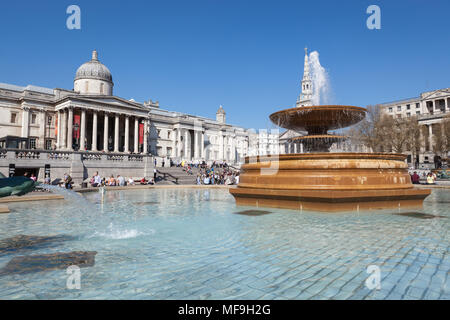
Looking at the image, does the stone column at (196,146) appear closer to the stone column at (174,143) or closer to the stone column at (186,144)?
the stone column at (186,144)

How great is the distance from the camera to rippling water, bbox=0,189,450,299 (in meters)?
2.81

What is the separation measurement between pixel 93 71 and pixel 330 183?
4880 centimetres

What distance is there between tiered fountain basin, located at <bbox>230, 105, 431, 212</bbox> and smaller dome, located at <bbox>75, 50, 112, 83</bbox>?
4566 centimetres

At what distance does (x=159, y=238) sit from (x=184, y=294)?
8.21 ft

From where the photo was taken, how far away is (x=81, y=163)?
25750mm

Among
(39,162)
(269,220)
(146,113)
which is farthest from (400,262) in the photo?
(146,113)

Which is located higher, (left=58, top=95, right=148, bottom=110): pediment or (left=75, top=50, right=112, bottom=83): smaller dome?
(left=75, top=50, right=112, bottom=83): smaller dome

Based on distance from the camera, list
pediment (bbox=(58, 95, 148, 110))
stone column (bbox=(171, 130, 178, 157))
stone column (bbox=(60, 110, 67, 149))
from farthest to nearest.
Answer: stone column (bbox=(171, 130, 178, 157)), stone column (bbox=(60, 110, 67, 149)), pediment (bbox=(58, 95, 148, 110))

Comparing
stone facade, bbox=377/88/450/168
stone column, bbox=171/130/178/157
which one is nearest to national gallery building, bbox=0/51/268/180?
stone column, bbox=171/130/178/157

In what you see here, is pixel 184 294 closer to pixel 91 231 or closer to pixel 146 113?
pixel 91 231

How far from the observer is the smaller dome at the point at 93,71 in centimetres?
4726

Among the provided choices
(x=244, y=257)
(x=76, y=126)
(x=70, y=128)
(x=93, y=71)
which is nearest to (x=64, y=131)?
(x=76, y=126)

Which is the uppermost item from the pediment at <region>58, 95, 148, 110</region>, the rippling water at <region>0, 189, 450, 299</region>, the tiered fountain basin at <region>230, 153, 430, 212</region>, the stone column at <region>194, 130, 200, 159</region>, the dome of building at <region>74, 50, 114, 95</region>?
the dome of building at <region>74, 50, 114, 95</region>

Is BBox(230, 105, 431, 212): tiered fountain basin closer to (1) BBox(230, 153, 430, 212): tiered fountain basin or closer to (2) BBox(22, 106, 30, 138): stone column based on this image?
(1) BBox(230, 153, 430, 212): tiered fountain basin
